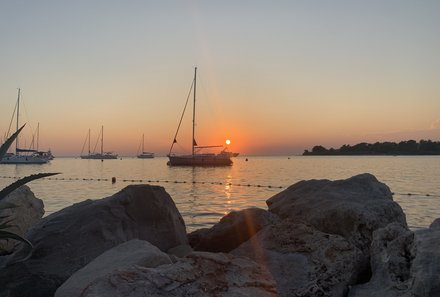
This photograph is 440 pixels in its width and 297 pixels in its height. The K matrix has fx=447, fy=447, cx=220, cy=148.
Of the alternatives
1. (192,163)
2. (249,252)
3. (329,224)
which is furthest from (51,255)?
(192,163)

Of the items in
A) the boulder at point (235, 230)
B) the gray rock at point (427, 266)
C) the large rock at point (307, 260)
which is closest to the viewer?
the gray rock at point (427, 266)

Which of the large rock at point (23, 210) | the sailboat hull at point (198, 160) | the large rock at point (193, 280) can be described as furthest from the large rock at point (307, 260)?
the sailboat hull at point (198, 160)

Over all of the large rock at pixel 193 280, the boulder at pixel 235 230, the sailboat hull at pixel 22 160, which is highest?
the sailboat hull at pixel 22 160

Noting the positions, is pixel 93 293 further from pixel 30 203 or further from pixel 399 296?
pixel 30 203

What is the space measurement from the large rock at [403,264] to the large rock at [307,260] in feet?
0.75

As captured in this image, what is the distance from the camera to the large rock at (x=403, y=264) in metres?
3.90

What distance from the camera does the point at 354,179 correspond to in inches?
307

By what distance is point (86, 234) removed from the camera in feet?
20.1

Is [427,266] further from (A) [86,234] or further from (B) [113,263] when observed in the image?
(A) [86,234]

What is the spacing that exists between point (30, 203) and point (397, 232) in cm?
787

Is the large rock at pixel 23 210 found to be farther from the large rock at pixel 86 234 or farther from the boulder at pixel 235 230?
the boulder at pixel 235 230

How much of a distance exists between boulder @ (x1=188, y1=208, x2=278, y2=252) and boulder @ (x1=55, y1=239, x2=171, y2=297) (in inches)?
106

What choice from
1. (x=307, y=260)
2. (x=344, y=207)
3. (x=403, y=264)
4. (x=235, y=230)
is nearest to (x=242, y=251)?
(x=307, y=260)

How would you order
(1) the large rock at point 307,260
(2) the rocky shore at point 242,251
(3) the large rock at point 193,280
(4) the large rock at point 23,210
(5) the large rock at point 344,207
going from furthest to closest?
(4) the large rock at point 23,210, (5) the large rock at point 344,207, (1) the large rock at point 307,260, (2) the rocky shore at point 242,251, (3) the large rock at point 193,280
